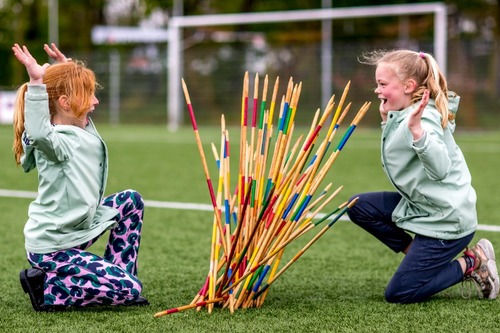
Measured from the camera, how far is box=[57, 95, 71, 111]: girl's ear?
3246 mm

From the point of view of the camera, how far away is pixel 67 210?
3.19 meters

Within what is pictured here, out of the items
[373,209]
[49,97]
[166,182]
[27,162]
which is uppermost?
[49,97]

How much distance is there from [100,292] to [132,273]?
0.88 ft

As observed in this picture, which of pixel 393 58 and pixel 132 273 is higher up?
pixel 393 58

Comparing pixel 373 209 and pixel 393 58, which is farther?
pixel 373 209

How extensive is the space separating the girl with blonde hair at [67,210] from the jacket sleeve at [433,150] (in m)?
1.12

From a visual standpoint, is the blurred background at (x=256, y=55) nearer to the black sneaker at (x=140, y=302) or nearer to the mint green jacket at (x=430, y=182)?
the black sneaker at (x=140, y=302)

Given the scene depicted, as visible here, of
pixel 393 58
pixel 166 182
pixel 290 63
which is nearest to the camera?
pixel 393 58

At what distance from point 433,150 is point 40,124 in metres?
1.34

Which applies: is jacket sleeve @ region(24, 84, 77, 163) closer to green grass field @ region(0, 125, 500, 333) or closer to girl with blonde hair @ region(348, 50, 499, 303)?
green grass field @ region(0, 125, 500, 333)

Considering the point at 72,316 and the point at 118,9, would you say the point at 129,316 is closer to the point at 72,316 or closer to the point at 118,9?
the point at 72,316

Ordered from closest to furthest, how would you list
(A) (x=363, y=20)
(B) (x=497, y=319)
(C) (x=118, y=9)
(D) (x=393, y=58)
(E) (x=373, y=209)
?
1. (B) (x=497, y=319)
2. (D) (x=393, y=58)
3. (E) (x=373, y=209)
4. (A) (x=363, y=20)
5. (C) (x=118, y=9)

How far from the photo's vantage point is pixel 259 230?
3.20 m

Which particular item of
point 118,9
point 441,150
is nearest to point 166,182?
point 441,150
